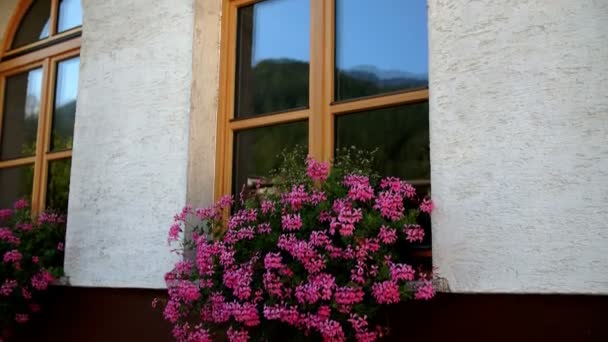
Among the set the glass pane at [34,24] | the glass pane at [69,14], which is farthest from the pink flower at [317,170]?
the glass pane at [34,24]

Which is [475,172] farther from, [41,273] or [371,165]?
[41,273]

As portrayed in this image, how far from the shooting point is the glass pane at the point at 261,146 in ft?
11.8

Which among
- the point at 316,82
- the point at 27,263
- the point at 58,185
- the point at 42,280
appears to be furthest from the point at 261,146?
the point at 58,185

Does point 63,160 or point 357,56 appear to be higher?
point 357,56

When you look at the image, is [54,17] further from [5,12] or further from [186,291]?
[186,291]

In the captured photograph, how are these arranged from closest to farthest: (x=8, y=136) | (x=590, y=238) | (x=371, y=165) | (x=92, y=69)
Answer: (x=590, y=238)
(x=371, y=165)
(x=92, y=69)
(x=8, y=136)

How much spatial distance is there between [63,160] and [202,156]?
1.73m

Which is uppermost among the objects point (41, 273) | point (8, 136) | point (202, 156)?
point (8, 136)

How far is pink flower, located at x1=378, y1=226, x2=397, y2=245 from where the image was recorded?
2.62 meters

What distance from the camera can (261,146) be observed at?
148 inches

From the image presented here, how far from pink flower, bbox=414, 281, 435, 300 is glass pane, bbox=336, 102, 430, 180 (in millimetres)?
628

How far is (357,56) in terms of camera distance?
3.49 metres

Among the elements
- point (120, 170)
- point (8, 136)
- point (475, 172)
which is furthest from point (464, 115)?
point (8, 136)

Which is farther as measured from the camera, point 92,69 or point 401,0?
point 92,69
